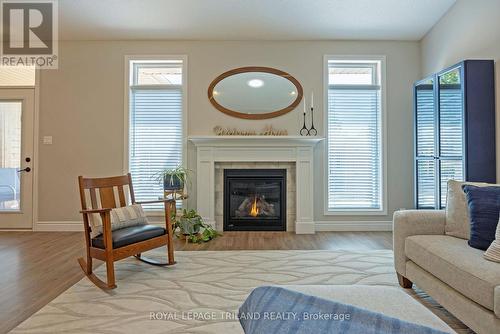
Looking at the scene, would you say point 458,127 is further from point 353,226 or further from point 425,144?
point 353,226

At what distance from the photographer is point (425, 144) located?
3.56m

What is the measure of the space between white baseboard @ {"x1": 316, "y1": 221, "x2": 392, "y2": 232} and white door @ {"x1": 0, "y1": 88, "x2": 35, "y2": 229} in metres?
4.21

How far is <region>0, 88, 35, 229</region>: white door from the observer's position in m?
4.32

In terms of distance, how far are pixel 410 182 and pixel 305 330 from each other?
4.28 m

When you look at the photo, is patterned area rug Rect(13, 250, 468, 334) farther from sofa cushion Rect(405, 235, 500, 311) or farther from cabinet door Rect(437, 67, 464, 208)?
cabinet door Rect(437, 67, 464, 208)

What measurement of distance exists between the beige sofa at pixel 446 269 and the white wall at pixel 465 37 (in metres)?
1.32

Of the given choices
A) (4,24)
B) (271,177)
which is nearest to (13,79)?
(4,24)

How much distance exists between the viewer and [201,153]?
418 centimetres

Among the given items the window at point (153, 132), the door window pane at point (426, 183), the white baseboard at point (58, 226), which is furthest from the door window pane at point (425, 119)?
the white baseboard at point (58, 226)

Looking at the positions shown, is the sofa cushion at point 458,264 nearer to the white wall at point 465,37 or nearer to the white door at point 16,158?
the white wall at point 465,37

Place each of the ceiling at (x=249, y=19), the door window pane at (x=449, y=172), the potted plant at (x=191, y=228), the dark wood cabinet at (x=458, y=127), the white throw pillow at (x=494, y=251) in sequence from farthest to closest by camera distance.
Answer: the potted plant at (x=191, y=228), the ceiling at (x=249, y=19), the door window pane at (x=449, y=172), the dark wood cabinet at (x=458, y=127), the white throw pillow at (x=494, y=251)

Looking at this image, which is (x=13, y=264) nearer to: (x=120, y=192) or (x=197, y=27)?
(x=120, y=192)

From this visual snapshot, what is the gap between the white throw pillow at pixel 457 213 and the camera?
2.13 metres

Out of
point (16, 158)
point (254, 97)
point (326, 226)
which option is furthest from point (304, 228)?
point (16, 158)
